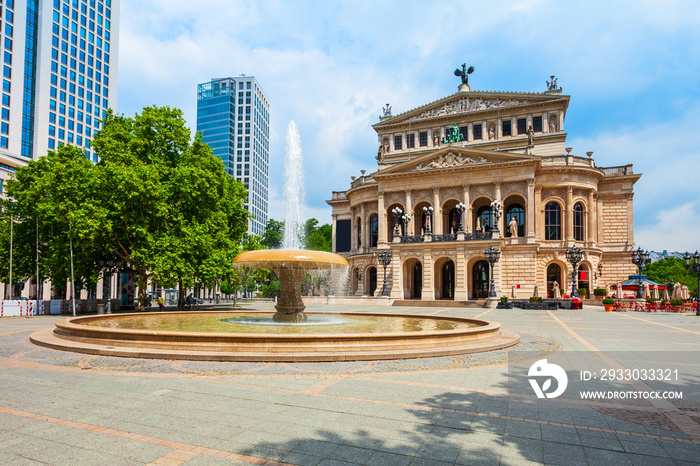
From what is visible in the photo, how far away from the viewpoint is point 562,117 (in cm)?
5153

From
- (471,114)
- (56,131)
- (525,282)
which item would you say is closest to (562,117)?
(471,114)

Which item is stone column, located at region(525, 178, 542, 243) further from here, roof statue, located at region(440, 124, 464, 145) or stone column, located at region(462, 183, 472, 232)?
roof statue, located at region(440, 124, 464, 145)

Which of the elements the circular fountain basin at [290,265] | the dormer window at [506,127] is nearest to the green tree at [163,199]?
the circular fountain basin at [290,265]

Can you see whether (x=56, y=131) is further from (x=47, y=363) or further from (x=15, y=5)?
(x=47, y=363)

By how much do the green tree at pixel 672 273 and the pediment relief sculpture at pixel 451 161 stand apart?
42.5 metres

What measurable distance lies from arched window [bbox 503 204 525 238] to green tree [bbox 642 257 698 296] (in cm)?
3574

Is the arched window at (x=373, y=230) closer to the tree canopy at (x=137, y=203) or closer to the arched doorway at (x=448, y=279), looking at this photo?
the arched doorway at (x=448, y=279)

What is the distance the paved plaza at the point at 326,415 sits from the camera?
443 centimetres

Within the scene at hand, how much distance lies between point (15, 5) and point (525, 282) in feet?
247

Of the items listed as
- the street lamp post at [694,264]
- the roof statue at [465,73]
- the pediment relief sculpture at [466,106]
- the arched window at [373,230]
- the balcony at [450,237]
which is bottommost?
the street lamp post at [694,264]

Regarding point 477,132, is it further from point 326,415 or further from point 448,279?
point 326,415

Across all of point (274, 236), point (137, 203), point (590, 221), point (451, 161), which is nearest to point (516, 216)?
point (590, 221)

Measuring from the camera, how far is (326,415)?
18.7 feet

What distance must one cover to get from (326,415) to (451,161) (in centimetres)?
4382
